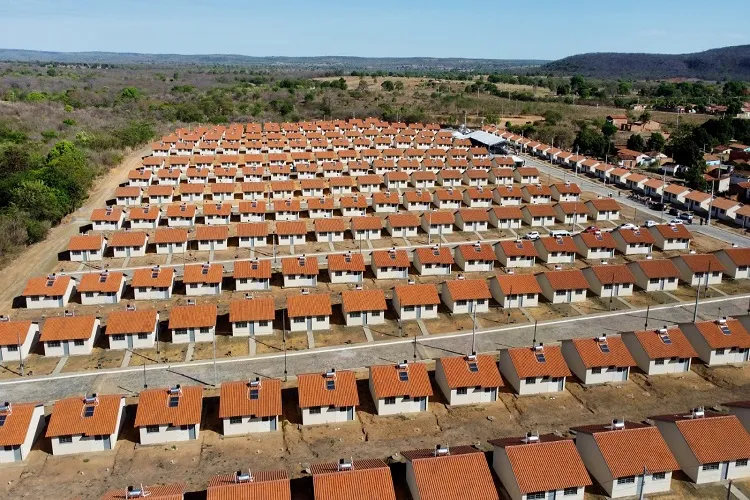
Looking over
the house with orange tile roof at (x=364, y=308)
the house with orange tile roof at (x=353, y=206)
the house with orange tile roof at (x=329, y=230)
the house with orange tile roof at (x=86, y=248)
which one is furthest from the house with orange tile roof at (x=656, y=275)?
the house with orange tile roof at (x=86, y=248)

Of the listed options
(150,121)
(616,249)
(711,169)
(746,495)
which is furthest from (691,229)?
(150,121)

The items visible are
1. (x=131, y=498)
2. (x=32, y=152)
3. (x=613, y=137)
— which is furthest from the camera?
(x=613, y=137)

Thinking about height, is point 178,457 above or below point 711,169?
below

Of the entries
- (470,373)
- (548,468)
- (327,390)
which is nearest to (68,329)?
(327,390)

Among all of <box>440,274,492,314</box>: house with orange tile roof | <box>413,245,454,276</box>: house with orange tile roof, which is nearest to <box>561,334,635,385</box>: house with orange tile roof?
<box>440,274,492,314</box>: house with orange tile roof

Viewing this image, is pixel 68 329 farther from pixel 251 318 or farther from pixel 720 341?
pixel 720 341

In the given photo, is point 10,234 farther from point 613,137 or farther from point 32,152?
point 613,137

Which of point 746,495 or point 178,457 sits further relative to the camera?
point 178,457
